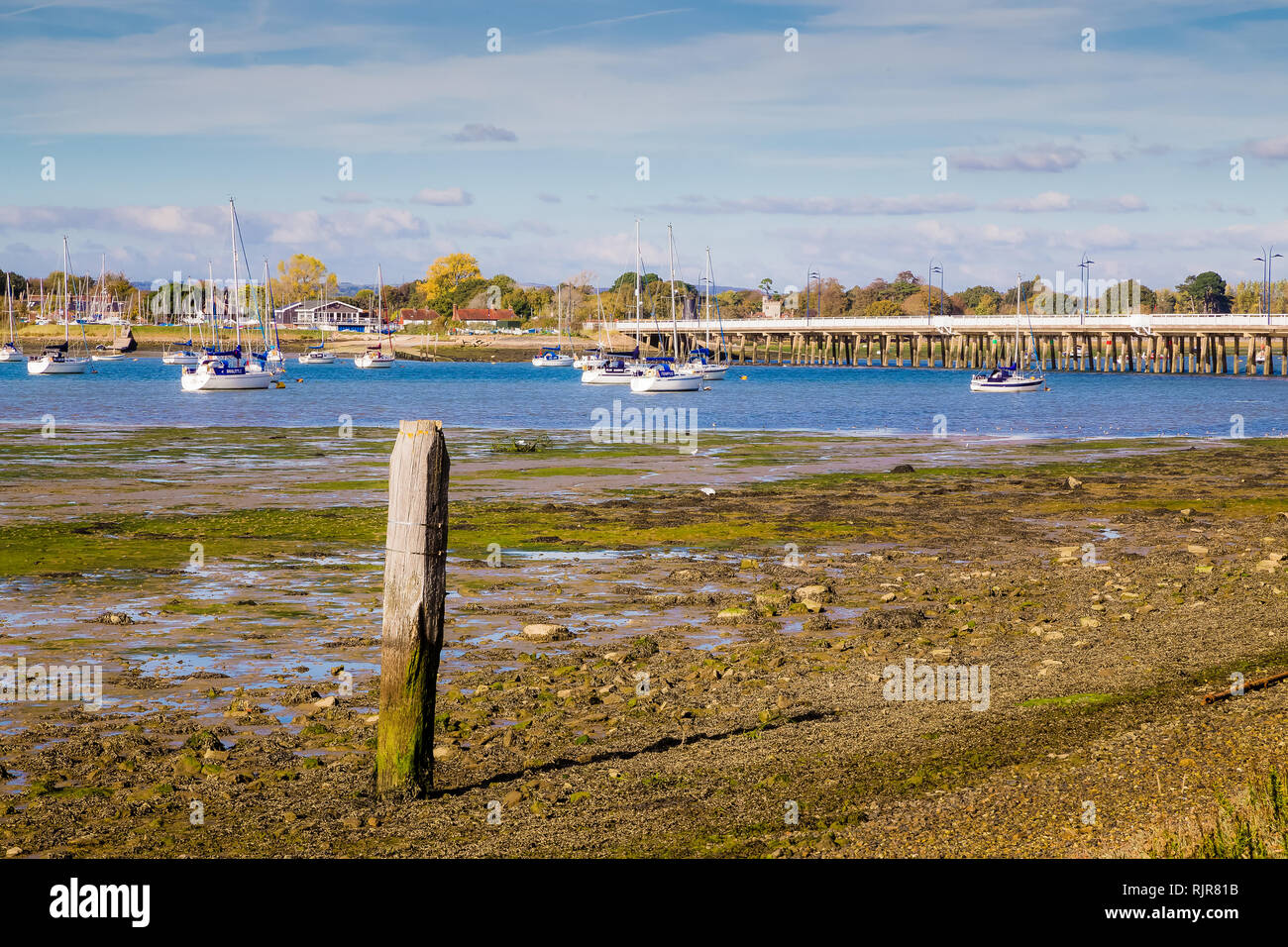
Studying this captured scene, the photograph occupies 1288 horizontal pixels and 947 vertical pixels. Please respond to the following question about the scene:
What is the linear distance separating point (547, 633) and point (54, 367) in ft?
429

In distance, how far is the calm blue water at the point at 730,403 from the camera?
6700 centimetres

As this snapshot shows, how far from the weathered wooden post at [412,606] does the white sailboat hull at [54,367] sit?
134m

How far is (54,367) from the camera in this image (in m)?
134

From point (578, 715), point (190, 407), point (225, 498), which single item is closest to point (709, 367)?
point (190, 407)

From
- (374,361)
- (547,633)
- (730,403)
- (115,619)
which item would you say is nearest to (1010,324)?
(730,403)

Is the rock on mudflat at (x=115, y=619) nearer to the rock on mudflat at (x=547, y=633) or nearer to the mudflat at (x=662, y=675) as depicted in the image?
the mudflat at (x=662, y=675)

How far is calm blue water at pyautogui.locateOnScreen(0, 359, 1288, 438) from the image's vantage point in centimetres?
6700

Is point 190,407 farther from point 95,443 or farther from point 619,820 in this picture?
point 619,820

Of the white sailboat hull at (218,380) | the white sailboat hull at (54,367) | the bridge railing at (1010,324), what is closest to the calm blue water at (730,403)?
the white sailboat hull at (218,380)

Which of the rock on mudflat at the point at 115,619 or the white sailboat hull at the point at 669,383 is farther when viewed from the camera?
the white sailboat hull at the point at 669,383

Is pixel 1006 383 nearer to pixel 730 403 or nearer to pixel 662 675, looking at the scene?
pixel 730 403

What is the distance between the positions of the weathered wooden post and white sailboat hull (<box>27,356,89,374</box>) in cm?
13423
